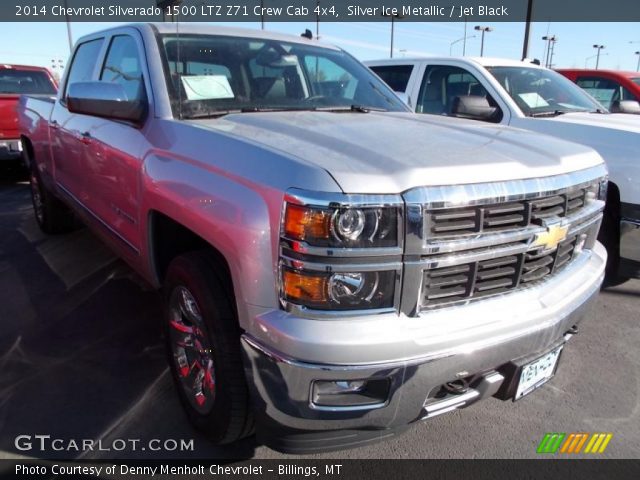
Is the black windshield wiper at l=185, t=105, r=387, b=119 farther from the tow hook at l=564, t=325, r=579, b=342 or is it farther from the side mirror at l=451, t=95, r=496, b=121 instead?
the tow hook at l=564, t=325, r=579, b=342

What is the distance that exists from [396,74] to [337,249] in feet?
16.3

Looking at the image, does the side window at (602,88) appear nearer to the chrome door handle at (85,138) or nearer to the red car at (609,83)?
the red car at (609,83)

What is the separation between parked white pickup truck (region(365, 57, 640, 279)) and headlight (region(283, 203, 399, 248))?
9.38 ft

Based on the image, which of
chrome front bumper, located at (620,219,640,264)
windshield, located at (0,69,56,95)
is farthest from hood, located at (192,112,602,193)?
windshield, located at (0,69,56,95)

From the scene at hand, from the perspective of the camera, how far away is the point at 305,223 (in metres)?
1.68

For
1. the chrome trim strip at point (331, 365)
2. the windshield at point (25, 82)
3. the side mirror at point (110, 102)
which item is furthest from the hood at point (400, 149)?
the windshield at point (25, 82)

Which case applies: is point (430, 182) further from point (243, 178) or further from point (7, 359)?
point (7, 359)

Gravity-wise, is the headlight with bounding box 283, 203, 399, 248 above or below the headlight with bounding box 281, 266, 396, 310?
above

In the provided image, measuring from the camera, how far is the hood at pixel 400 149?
1.76m

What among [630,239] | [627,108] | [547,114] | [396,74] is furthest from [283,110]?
[627,108]

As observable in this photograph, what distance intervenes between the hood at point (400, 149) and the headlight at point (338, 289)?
293mm

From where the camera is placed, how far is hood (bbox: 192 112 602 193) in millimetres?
1760

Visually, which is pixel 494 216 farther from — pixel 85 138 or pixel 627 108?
pixel 627 108

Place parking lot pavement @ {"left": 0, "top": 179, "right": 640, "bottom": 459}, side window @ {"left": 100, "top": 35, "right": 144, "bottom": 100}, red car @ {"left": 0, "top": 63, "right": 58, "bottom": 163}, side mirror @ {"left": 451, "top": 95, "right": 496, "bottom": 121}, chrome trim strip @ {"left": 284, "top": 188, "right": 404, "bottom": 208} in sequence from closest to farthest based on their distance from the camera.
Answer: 1. chrome trim strip @ {"left": 284, "top": 188, "right": 404, "bottom": 208}
2. parking lot pavement @ {"left": 0, "top": 179, "right": 640, "bottom": 459}
3. side window @ {"left": 100, "top": 35, "right": 144, "bottom": 100}
4. side mirror @ {"left": 451, "top": 95, "right": 496, "bottom": 121}
5. red car @ {"left": 0, "top": 63, "right": 58, "bottom": 163}
